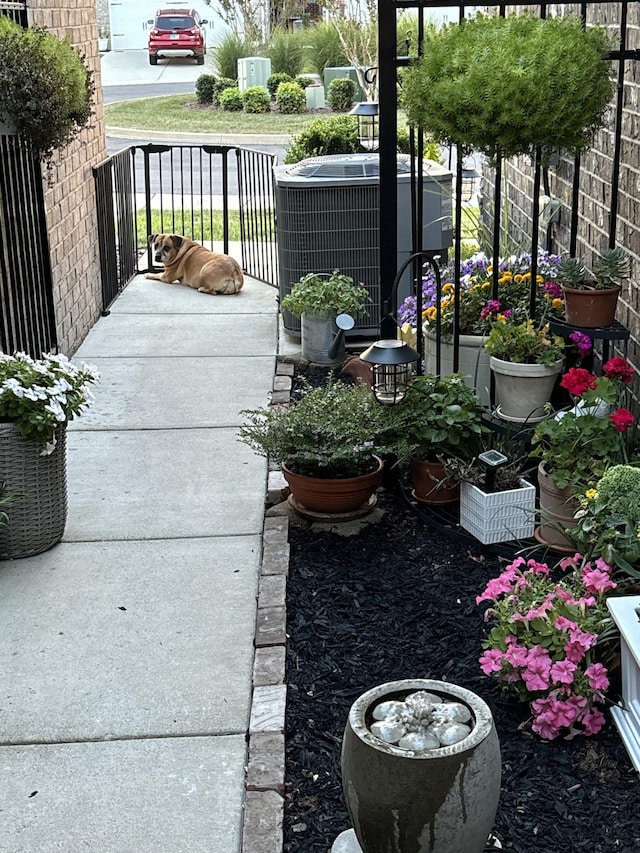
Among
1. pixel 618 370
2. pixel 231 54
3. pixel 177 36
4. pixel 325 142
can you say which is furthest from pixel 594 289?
pixel 177 36

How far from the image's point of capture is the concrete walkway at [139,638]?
281 centimetres

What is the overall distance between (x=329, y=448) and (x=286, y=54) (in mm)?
23823

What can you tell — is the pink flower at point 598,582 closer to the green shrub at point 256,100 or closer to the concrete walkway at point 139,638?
the concrete walkway at point 139,638

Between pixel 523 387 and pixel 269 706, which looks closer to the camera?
pixel 269 706

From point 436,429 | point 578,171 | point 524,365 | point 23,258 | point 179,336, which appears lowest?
point 179,336

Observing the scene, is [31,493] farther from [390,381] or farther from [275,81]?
[275,81]

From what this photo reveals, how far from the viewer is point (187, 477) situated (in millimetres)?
5047

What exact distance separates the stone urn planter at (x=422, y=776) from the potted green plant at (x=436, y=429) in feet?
6.79

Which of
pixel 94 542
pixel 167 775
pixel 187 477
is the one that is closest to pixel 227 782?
pixel 167 775

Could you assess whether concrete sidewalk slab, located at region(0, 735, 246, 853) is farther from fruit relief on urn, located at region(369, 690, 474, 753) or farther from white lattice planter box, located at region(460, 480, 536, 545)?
white lattice planter box, located at region(460, 480, 536, 545)

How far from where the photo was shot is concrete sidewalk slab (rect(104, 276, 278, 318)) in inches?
325

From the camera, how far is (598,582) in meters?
3.23

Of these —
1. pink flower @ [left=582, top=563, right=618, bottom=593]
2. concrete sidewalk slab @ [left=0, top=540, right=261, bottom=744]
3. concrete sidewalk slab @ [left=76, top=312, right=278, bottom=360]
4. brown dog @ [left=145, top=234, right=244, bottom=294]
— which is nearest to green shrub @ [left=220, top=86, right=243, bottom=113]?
brown dog @ [left=145, top=234, right=244, bottom=294]

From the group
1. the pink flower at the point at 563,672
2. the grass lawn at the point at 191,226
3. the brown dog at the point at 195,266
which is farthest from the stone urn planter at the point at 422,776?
the grass lawn at the point at 191,226
